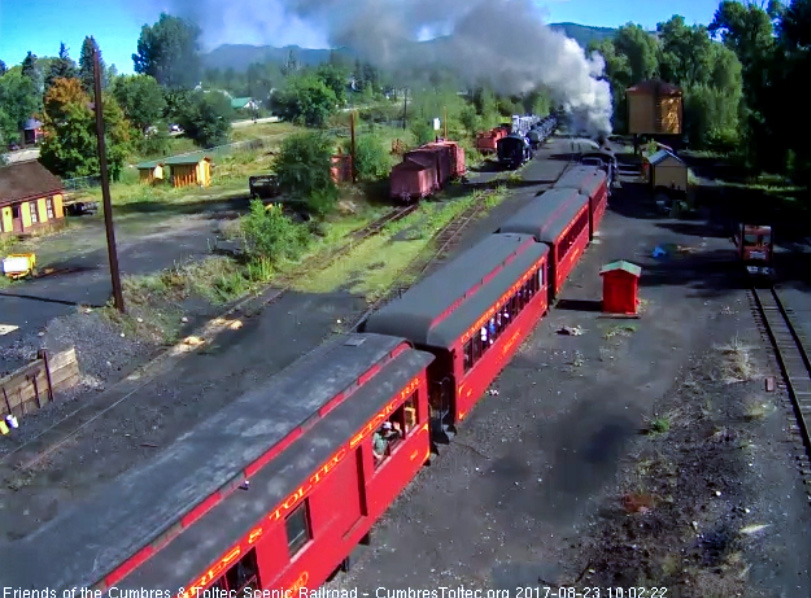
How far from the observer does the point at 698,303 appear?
24.6m

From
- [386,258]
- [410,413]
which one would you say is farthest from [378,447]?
[386,258]

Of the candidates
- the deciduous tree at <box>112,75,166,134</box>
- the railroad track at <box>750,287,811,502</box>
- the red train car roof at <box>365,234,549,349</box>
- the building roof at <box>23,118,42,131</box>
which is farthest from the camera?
the building roof at <box>23,118,42,131</box>

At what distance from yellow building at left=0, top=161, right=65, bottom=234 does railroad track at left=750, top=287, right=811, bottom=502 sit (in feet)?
102

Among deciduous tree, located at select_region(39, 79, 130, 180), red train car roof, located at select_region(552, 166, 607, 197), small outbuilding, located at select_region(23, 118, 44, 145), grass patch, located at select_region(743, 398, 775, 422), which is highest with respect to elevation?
small outbuilding, located at select_region(23, 118, 44, 145)

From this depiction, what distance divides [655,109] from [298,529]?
65972 mm

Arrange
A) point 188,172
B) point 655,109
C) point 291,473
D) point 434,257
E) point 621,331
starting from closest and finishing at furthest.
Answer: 1. point 291,473
2. point 621,331
3. point 434,257
4. point 188,172
5. point 655,109

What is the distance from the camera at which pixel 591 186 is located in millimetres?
32438

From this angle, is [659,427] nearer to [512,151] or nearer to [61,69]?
[512,151]

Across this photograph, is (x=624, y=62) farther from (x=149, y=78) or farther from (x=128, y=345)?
(x=128, y=345)

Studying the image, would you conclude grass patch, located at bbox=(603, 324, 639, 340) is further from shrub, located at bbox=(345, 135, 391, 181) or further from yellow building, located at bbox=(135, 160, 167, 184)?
yellow building, located at bbox=(135, 160, 167, 184)

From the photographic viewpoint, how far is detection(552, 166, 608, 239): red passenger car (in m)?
31.6

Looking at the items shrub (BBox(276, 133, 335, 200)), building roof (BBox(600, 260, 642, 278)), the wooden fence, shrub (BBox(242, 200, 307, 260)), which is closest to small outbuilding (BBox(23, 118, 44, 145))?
shrub (BBox(276, 133, 335, 200))

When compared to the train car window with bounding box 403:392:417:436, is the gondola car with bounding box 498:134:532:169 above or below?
above

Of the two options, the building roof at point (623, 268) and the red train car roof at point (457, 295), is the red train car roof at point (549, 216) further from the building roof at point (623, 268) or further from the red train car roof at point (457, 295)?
the building roof at point (623, 268)
